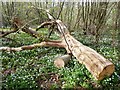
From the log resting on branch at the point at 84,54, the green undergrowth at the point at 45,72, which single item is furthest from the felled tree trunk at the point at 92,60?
the green undergrowth at the point at 45,72

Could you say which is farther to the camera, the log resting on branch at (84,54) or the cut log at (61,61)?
the cut log at (61,61)

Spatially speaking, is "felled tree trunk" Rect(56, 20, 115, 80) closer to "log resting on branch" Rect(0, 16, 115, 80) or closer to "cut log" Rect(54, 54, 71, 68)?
"log resting on branch" Rect(0, 16, 115, 80)

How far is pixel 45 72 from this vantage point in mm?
2385

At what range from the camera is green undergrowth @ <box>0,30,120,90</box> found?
2.18 meters

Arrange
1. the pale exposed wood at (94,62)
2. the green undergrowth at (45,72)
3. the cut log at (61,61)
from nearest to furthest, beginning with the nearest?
the pale exposed wood at (94,62)
the green undergrowth at (45,72)
the cut log at (61,61)

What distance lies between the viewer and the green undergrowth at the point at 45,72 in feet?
7.15

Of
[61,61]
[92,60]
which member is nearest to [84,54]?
[92,60]

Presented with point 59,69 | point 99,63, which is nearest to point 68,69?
point 59,69

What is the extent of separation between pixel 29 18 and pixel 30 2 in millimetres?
211

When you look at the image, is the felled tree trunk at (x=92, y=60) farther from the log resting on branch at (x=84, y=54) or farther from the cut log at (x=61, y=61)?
the cut log at (x=61, y=61)

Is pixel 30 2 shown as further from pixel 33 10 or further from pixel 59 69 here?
pixel 59 69

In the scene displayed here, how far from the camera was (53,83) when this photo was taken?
2250 millimetres

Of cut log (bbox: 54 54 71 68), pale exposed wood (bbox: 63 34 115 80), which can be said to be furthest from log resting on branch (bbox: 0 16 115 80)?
cut log (bbox: 54 54 71 68)

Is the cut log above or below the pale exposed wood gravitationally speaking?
below
